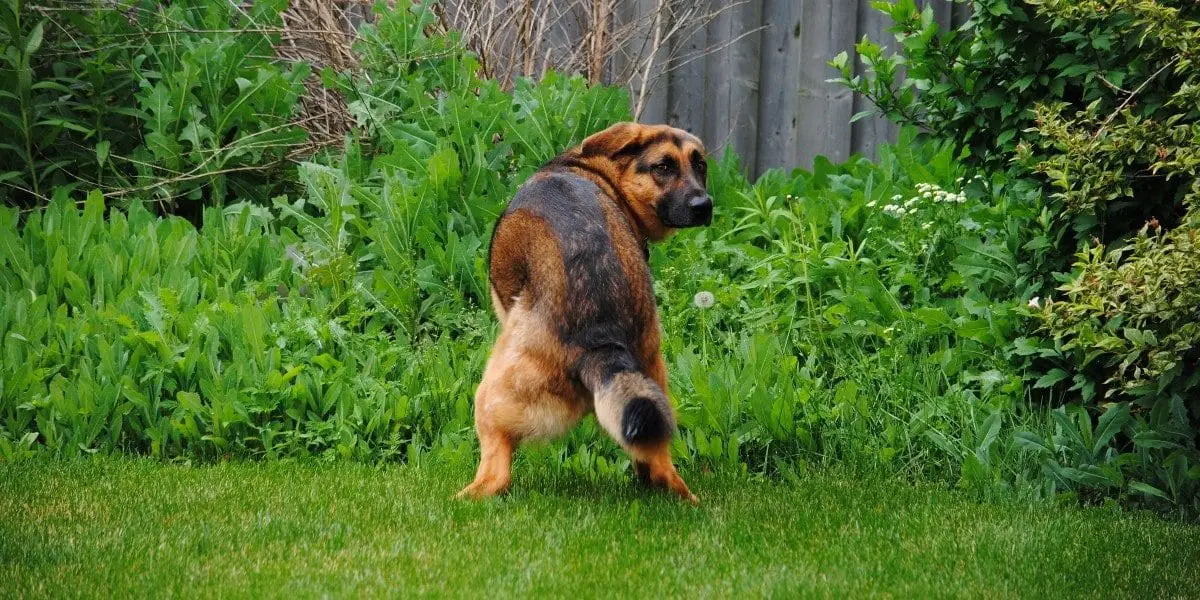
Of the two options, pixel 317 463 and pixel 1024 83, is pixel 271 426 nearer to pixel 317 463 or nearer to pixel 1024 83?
pixel 317 463

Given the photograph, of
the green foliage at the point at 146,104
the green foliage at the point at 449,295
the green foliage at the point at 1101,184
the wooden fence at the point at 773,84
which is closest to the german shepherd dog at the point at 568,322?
the green foliage at the point at 449,295

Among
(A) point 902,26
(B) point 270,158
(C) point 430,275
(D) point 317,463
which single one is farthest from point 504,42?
(D) point 317,463

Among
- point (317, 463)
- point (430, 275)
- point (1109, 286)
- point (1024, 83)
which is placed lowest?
point (317, 463)

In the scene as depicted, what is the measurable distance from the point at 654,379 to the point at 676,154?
88cm

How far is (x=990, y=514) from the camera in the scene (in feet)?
13.1

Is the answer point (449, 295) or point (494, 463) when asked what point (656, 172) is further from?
point (449, 295)

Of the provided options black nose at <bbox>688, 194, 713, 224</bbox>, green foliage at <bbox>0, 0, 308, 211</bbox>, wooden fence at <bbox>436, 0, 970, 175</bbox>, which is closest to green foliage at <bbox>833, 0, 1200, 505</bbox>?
black nose at <bbox>688, 194, 713, 224</bbox>

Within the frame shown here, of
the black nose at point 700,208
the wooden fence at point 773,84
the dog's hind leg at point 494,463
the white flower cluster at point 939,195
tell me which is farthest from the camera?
the wooden fence at point 773,84

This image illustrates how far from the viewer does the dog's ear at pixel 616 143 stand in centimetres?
442

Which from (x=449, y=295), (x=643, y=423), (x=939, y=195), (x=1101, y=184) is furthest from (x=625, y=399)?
(x=939, y=195)

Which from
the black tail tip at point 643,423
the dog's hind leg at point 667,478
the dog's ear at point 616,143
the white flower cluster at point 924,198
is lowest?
the dog's hind leg at point 667,478

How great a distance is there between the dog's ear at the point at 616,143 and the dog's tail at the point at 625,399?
937 millimetres

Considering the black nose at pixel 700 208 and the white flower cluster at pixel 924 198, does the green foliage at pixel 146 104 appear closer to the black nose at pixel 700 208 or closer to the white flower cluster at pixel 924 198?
the black nose at pixel 700 208

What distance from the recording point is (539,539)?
143 inches
